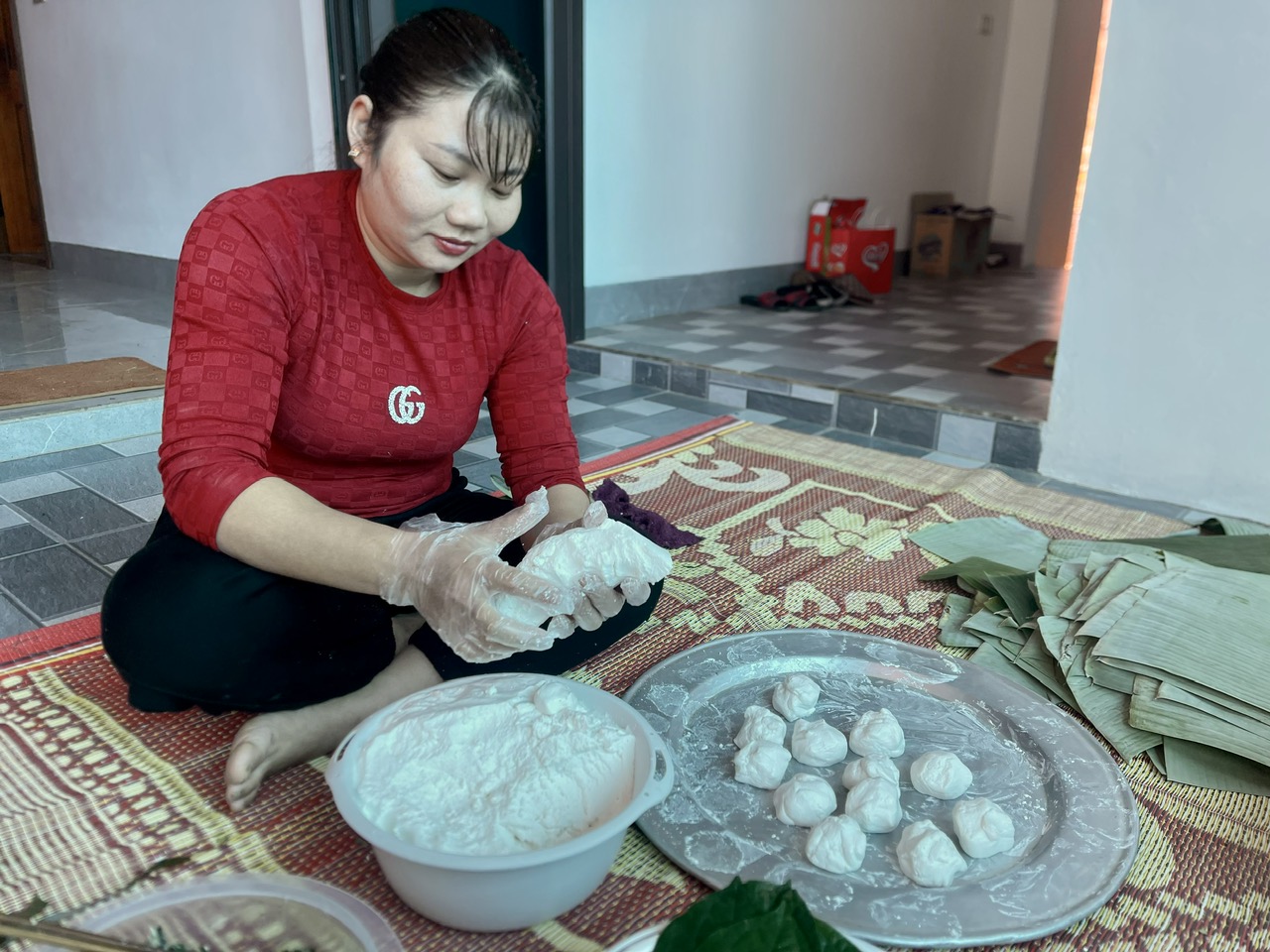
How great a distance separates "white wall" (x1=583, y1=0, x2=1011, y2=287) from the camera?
11.1ft

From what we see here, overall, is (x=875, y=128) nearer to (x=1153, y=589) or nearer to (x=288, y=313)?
(x=1153, y=589)

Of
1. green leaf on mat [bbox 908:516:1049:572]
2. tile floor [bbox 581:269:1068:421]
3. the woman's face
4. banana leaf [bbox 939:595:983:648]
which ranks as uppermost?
the woman's face

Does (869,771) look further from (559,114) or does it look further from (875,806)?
(559,114)

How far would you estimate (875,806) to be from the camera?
0.91 meters

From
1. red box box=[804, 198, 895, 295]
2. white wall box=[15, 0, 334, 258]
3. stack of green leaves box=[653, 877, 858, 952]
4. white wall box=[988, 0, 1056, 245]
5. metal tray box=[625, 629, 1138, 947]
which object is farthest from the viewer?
white wall box=[988, 0, 1056, 245]

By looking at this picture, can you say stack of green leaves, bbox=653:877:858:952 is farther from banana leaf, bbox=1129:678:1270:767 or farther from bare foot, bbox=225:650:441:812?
banana leaf, bbox=1129:678:1270:767

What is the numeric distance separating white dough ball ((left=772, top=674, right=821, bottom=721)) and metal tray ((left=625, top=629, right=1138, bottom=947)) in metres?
0.04

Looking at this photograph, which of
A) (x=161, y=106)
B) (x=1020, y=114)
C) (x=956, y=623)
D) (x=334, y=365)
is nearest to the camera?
→ (x=334, y=365)

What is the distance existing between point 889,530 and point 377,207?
3.88ft

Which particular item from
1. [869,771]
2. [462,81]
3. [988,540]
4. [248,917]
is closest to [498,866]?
[248,917]

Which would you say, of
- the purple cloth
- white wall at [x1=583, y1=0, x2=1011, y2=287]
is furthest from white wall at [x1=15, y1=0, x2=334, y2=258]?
the purple cloth

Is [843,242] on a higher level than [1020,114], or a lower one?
lower

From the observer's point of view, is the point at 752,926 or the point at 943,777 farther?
the point at 943,777

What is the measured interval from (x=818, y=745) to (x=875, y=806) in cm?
12
